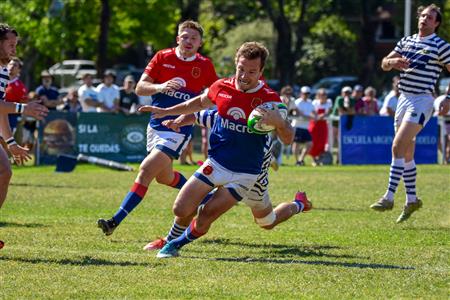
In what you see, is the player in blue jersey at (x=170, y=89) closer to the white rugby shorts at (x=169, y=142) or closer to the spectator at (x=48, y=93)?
the white rugby shorts at (x=169, y=142)

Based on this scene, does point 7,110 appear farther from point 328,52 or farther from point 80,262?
point 328,52

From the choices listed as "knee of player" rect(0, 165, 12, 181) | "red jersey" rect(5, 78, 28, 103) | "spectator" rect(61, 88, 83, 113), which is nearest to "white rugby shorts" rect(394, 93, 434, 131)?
"knee of player" rect(0, 165, 12, 181)

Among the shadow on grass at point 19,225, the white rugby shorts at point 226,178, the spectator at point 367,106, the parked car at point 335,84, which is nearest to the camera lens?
the white rugby shorts at point 226,178

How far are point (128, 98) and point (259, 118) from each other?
18354mm

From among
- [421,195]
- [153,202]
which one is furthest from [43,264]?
[421,195]

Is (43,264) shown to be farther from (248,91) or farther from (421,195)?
(421,195)

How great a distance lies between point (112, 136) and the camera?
26.4 metres

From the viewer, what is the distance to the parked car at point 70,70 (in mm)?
60656

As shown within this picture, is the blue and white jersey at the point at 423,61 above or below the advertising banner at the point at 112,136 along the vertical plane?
above

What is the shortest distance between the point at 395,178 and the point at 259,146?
3.98 m

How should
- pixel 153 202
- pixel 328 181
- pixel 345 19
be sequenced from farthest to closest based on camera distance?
pixel 345 19
pixel 328 181
pixel 153 202

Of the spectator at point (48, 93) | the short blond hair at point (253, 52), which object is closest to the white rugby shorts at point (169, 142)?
the short blond hair at point (253, 52)

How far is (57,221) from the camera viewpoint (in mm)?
13203

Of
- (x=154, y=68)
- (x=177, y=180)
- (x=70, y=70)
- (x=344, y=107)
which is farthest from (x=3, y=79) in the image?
(x=70, y=70)
